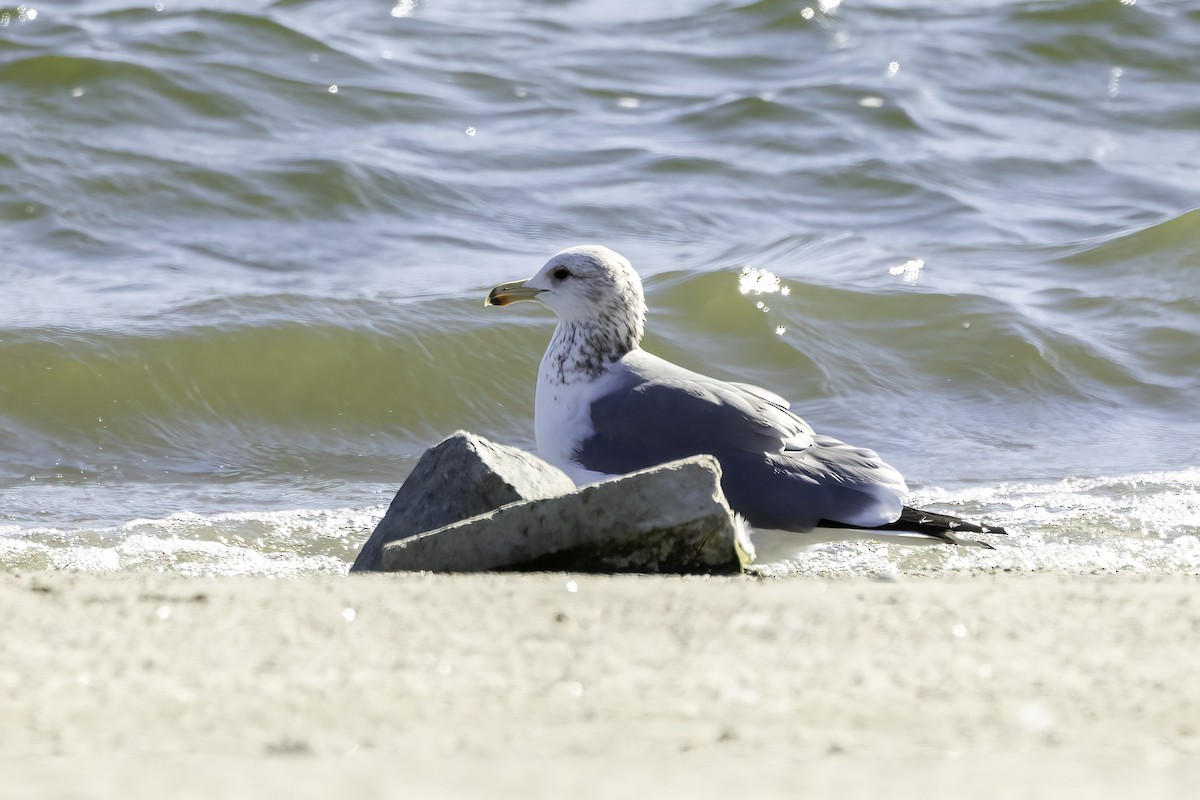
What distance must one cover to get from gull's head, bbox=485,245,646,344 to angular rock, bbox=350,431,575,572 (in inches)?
34.3

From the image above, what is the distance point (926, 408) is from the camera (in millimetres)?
7203

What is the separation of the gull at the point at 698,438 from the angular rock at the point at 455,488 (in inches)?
14.0

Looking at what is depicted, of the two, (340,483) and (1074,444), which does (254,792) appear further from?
(1074,444)

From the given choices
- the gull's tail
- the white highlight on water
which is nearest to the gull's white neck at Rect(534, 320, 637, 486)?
the gull's tail

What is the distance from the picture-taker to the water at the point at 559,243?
6000 millimetres

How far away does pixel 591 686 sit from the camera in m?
2.64

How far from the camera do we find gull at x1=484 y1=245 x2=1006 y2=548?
434 centimetres

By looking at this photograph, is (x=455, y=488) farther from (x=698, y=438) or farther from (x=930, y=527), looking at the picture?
(x=930, y=527)

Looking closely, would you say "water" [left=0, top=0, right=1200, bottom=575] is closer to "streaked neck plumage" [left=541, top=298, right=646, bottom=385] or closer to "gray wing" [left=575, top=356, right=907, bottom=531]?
"gray wing" [left=575, top=356, right=907, bottom=531]

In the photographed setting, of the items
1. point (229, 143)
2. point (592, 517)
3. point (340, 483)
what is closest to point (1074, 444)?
point (340, 483)

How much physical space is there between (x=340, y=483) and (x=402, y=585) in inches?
110

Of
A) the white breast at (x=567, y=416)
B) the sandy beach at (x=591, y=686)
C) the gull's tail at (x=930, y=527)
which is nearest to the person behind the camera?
the sandy beach at (x=591, y=686)

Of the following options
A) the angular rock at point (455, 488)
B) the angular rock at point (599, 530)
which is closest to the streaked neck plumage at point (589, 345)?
the angular rock at point (455, 488)

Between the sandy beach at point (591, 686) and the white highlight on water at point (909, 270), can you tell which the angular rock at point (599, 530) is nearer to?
the sandy beach at point (591, 686)
